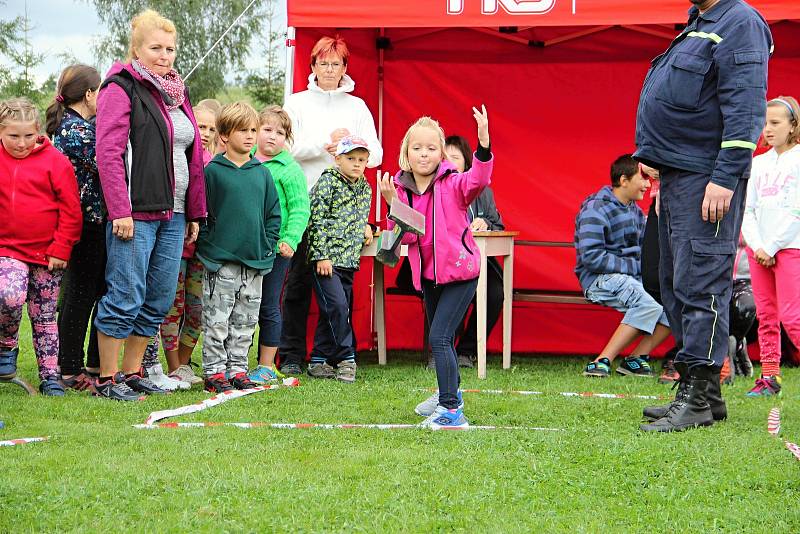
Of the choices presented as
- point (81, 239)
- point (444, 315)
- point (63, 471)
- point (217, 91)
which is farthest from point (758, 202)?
point (217, 91)

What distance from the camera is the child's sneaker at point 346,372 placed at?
599cm

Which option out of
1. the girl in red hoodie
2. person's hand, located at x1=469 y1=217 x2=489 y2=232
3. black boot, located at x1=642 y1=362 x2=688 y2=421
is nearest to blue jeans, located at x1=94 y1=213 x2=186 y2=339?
the girl in red hoodie

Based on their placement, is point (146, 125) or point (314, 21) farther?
point (314, 21)

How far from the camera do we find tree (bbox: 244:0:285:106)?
2506 centimetres

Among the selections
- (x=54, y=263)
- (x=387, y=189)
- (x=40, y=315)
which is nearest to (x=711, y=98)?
(x=387, y=189)

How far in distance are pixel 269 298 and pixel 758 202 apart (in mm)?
2873

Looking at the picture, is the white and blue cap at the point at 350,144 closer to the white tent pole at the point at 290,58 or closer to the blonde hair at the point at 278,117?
the blonde hair at the point at 278,117

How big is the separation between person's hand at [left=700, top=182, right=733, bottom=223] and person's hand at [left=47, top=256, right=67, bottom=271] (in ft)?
10.2

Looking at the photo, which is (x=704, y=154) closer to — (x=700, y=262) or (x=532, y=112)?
(x=700, y=262)

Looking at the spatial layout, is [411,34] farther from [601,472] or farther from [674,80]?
[601,472]

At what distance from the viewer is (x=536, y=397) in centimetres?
536

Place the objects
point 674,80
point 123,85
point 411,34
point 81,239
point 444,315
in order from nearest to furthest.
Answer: point 674,80, point 444,315, point 123,85, point 81,239, point 411,34

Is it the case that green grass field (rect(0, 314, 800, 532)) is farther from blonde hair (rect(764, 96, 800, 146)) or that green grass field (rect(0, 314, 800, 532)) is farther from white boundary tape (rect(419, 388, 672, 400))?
blonde hair (rect(764, 96, 800, 146))

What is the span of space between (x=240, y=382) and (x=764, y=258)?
300 cm
